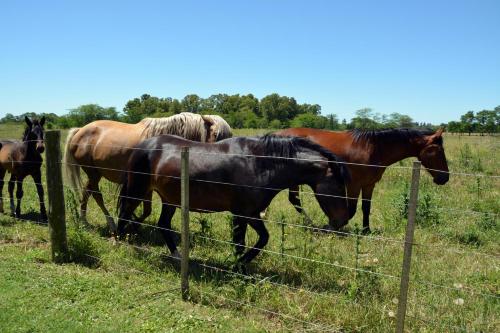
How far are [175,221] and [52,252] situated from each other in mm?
2401

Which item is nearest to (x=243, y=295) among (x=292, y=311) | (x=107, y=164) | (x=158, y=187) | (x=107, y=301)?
(x=292, y=311)

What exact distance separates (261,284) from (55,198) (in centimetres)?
302

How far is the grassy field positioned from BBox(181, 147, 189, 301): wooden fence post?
0.17 m

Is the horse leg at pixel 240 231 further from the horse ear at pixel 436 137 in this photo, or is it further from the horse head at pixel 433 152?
the horse ear at pixel 436 137

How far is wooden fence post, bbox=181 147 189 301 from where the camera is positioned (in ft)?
12.9

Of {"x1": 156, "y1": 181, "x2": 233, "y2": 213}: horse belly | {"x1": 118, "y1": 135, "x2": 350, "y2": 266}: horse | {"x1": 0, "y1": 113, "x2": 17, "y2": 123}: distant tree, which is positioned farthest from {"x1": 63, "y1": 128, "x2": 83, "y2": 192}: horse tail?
{"x1": 0, "y1": 113, "x2": 17, "y2": 123}: distant tree

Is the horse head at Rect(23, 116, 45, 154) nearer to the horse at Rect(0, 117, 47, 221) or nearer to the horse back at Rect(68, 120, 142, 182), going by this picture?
the horse at Rect(0, 117, 47, 221)

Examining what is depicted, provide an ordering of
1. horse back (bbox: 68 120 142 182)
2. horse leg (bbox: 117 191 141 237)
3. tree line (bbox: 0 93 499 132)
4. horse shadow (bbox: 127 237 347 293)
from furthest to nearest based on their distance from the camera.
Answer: tree line (bbox: 0 93 499 132) < horse back (bbox: 68 120 142 182) < horse leg (bbox: 117 191 141 237) < horse shadow (bbox: 127 237 347 293)

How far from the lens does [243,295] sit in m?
4.04

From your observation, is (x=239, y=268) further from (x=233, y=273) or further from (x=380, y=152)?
(x=380, y=152)

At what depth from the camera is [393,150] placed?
680 centimetres

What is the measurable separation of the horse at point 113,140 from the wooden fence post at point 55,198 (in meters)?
1.05

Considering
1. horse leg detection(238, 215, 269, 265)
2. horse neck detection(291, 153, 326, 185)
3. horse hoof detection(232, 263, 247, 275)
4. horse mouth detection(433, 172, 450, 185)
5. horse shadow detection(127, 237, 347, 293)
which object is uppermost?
horse neck detection(291, 153, 326, 185)

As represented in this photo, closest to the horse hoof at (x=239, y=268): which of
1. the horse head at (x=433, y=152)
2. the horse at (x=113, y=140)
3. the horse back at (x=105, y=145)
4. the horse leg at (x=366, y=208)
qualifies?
the horse at (x=113, y=140)
